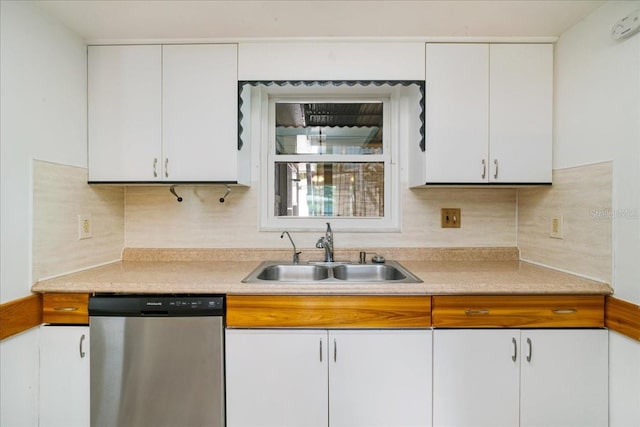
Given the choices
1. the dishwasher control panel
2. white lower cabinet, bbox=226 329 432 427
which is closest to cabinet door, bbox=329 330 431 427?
white lower cabinet, bbox=226 329 432 427

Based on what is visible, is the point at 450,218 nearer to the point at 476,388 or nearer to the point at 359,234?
the point at 359,234

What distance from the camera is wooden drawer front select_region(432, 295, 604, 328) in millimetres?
1323

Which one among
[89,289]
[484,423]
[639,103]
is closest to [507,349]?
[484,423]

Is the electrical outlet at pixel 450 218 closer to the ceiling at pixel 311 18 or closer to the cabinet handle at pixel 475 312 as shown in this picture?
the cabinet handle at pixel 475 312

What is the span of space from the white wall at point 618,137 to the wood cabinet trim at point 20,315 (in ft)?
8.63

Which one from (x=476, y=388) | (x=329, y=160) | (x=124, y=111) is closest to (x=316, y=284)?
(x=476, y=388)

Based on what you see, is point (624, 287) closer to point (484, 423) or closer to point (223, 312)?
point (484, 423)

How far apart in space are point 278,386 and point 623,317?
1.54 meters

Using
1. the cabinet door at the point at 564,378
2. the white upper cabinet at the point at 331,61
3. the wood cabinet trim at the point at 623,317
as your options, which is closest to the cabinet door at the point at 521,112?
the white upper cabinet at the point at 331,61

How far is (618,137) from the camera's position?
128 cm

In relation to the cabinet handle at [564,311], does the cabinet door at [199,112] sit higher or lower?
higher

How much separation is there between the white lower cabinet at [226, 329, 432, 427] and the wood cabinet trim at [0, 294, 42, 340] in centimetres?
91

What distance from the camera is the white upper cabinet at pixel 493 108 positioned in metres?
1.62

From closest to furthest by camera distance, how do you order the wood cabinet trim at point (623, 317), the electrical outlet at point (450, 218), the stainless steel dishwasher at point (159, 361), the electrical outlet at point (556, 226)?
the wood cabinet trim at point (623, 317) < the stainless steel dishwasher at point (159, 361) < the electrical outlet at point (556, 226) < the electrical outlet at point (450, 218)
